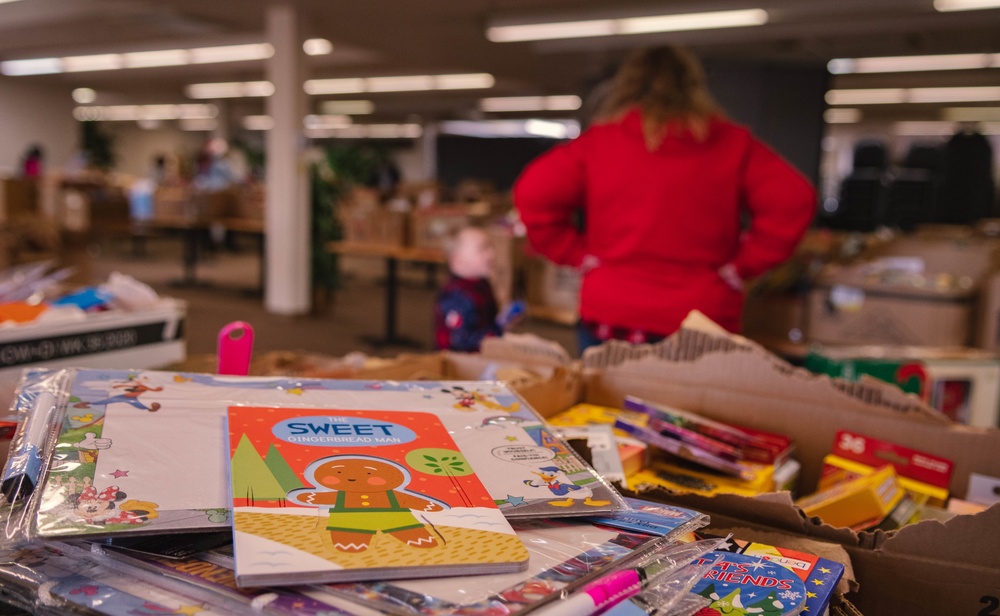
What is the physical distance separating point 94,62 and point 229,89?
2631 millimetres

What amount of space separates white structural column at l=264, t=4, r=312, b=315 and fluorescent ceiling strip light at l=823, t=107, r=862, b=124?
9456mm

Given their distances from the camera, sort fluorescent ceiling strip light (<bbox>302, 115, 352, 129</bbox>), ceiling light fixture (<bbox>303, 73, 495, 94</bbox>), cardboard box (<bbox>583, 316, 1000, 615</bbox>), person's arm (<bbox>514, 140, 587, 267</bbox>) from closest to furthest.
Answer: cardboard box (<bbox>583, 316, 1000, 615</bbox>) → person's arm (<bbox>514, 140, 587, 267</bbox>) → ceiling light fixture (<bbox>303, 73, 495, 94</bbox>) → fluorescent ceiling strip light (<bbox>302, 115, 352, 129</bbox>)

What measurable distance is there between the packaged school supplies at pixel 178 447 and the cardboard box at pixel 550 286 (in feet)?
14.4

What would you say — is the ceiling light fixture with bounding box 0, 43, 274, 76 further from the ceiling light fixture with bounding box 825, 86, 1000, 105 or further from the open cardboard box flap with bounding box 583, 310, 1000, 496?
the open cardboard box flap with bounding box 583, 310, 1000, 496

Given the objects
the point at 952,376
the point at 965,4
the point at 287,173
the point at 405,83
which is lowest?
the point at 952,376

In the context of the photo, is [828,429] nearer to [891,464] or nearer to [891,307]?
[891,464]

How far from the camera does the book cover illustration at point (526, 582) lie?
546mm

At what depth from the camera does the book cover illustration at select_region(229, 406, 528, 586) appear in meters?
0.56

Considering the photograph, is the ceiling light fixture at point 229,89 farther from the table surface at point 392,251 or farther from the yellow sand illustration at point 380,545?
the yellow sand illustration at point 380,545

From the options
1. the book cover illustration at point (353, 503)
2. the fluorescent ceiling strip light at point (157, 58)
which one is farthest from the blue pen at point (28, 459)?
the fluorescent ceiling strip light at point (157, 58)

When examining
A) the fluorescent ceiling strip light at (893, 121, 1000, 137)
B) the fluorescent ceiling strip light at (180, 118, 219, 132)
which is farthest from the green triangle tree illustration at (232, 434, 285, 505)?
the fluorescent ceiling strip light at (180, 118, 219, 132)

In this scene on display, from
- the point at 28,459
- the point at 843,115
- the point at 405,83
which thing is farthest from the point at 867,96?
the point at 28,459

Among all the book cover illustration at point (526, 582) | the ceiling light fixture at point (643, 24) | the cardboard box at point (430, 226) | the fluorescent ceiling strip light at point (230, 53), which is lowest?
the book cover illustration at point (526, 582)

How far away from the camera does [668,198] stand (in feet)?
6.81
